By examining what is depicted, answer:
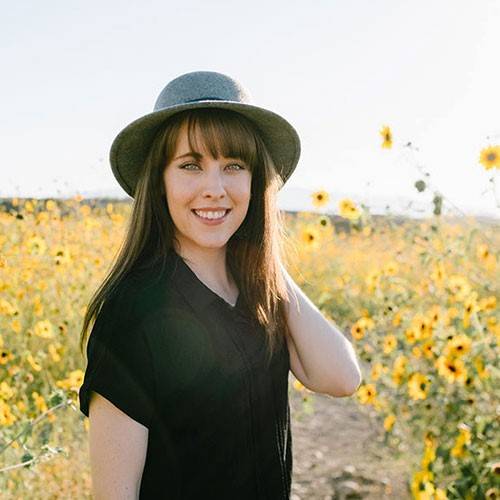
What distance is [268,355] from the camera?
4.91 feet

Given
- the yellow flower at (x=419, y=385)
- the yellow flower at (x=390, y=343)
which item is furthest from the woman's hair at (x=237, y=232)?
the yellow flower at (x=390, y=343)

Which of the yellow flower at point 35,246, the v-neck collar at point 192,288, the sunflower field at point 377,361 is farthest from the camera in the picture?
the yellow flower at point 35,246

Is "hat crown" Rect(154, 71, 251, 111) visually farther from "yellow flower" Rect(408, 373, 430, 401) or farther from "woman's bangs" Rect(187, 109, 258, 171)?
"yellow flower" Rect(408, 373, 430, 401)

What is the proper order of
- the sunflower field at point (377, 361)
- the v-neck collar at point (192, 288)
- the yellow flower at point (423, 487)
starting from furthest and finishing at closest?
1. the sunflower field at point (377, 361)
2. the yellow flower at point (423, 487)
3. the v-neck collar at point (192, 288)

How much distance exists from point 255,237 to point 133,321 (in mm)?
496

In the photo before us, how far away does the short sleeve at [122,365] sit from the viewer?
1236mm

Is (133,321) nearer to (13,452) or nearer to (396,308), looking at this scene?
(13,452)

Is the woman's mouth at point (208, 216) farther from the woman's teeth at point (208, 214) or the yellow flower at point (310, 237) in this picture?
the yellow flower at point (310, 237)

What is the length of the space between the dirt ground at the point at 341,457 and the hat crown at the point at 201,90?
2077 mm

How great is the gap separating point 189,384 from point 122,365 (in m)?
0.14

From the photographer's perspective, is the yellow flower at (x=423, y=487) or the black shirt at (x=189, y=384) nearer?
the black shirt at (x=189, y=384)

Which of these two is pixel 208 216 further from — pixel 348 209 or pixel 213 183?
pixel 348 209

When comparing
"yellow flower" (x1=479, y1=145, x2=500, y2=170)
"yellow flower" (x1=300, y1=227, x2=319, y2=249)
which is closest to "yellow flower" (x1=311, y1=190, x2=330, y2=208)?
"yellow flower" (x1=300, y1=227, x2=319, y2=249)

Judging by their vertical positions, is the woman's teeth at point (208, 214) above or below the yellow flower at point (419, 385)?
above
